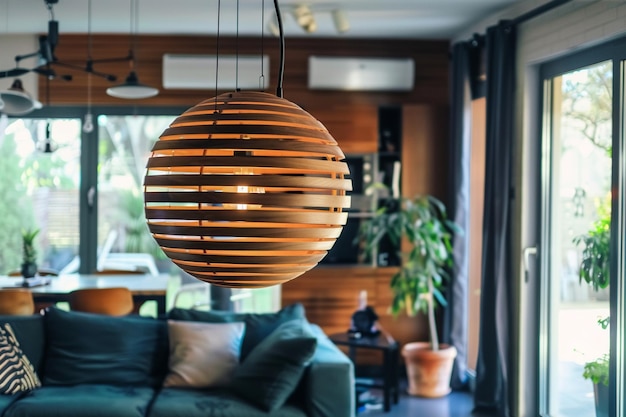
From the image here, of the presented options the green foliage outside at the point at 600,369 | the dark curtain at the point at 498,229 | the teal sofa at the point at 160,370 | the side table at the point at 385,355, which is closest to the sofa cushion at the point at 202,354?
the teal sofa at the point at 160,370

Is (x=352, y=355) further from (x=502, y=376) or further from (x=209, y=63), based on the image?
(x=209, y=63)

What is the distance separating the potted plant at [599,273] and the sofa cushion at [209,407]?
5.59 feet

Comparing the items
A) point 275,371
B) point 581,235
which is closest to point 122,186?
point 275,371

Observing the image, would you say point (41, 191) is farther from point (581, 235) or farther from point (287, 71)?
point (581, 235)

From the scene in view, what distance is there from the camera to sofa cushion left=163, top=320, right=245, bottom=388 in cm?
459

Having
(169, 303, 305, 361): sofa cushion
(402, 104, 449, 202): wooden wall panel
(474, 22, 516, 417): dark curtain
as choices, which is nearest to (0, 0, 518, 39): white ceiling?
(474, 22, 516, 417): dark curtain

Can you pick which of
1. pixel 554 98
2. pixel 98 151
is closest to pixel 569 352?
pixel 554 98

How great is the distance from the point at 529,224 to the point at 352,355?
1716mm

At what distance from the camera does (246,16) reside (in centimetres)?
632

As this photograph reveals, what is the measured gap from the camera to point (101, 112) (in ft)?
23.7

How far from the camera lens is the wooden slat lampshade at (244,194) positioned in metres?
1.46

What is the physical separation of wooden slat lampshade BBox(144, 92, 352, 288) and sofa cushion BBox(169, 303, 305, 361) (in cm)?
328

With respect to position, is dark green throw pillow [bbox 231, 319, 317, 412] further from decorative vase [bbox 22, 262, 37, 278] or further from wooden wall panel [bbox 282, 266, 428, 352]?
wooden wall panel [bbox 282, 266, 428, 352]

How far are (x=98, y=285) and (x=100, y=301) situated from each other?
0.57m
